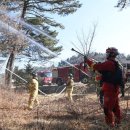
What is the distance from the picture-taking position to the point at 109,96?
31.3ft

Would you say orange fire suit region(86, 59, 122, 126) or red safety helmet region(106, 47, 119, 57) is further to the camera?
red safety helmet region(106, 47, 119, 57)

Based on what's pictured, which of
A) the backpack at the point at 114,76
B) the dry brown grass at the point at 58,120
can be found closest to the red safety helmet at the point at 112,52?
the backpack at the point at 114,76

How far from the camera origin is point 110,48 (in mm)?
9570

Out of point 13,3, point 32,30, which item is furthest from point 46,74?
point 13,3

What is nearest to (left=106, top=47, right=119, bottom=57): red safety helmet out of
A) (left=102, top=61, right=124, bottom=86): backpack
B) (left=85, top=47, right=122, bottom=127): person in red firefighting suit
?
(left=85, top=47, right=122, bottom=127): person in red firefighting suit

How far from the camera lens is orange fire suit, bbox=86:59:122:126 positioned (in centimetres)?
930

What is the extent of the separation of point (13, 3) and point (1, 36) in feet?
16.9

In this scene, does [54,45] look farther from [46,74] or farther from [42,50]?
[46,74]

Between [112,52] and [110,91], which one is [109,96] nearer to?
[110,91]

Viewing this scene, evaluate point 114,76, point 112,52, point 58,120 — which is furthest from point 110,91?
point 58,120

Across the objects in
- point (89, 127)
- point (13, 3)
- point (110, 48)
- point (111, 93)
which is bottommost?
point (89, 127)

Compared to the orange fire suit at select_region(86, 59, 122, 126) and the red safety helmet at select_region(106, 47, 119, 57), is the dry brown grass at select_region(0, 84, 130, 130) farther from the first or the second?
the red safety helmet at select_region(106, 47, 119, 57)

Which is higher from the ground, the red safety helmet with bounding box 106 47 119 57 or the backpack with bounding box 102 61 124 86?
the red safety helmet with bounding box 106 47 119 57

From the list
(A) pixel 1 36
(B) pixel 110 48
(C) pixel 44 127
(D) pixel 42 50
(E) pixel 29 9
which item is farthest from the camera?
(D) pixel 42 50
